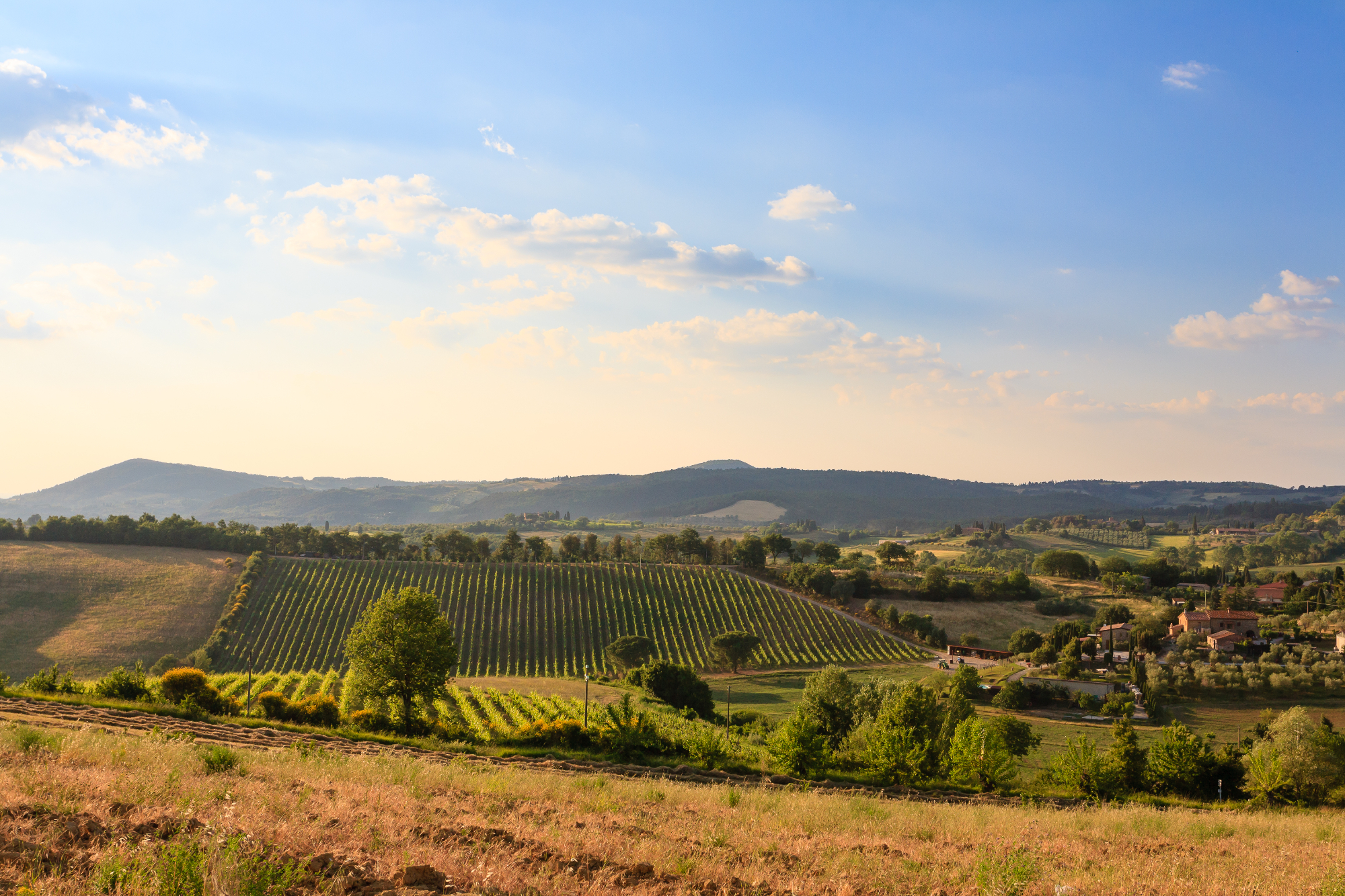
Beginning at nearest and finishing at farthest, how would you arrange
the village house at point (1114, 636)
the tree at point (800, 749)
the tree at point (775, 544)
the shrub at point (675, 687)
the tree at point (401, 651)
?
the tree at point (800, 749) → the tree at point (401, 651) → the shrub at point (675, 687) → the village house at point (1114, 636) → the tree at point (775, 544)

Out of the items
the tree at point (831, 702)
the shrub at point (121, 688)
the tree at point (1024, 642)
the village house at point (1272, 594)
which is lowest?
the tree at point (1024, 642)

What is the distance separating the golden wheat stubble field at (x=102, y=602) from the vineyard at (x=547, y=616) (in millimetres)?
6218

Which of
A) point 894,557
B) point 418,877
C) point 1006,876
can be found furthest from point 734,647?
point 418,877

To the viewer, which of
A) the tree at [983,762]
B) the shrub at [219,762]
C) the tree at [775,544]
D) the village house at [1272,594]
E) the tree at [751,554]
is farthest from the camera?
the tree at [775,544]

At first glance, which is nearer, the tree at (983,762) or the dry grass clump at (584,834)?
the dry grass clump at (584,834)

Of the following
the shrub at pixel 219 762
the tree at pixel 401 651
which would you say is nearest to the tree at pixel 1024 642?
the tree at pixel 401 651

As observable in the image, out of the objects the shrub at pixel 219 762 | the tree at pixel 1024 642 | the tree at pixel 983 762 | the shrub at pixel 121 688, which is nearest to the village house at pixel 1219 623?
the tree at pixel 1024 642

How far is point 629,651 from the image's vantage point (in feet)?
288

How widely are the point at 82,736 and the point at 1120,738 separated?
37283 millimetres

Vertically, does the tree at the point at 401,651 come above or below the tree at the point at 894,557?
above

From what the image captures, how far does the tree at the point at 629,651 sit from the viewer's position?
87.8 metres

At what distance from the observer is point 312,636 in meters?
89.6

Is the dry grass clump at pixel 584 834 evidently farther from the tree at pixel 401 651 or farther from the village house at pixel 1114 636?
the village house at pixel 1114 636

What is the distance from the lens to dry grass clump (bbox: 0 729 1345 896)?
8492 mm
